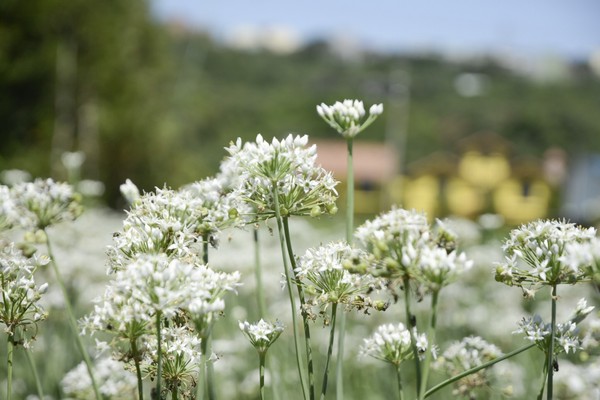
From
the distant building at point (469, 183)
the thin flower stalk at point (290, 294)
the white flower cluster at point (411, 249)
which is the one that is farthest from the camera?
the distant building at point (469, 183)

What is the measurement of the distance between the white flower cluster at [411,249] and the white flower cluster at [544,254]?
28cm

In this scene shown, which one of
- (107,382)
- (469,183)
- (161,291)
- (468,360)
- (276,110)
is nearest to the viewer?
(161,291)

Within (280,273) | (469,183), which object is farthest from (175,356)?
(469,183)

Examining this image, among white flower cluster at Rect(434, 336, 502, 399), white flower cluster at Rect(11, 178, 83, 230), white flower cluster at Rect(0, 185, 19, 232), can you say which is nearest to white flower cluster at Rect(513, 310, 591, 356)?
white flower cluster at Rect(434, 336, 502, 399)

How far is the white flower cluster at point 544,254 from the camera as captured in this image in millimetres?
1612

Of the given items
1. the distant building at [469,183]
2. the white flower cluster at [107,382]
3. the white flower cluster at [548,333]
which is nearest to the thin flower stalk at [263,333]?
the white flower cluster at [548,333]

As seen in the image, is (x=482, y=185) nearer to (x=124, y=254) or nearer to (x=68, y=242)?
(x=68, y=242)

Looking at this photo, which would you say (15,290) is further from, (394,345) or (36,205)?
(394,345)

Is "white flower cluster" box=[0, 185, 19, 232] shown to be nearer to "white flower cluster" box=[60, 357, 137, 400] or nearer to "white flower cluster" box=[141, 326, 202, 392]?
"white flower cluster" box=[141, 326, 202, 392]

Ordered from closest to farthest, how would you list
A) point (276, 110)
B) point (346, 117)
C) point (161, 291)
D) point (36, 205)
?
1. point (161, 291)
2. point (36, 205)
3. point (346, 117)
4. point (276, 110)

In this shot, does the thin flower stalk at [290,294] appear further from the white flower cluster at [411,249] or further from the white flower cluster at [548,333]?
the white flower cluster at [548,333]

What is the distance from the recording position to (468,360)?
2.23m

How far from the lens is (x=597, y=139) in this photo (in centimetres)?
7975

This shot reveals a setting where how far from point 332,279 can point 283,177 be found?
12.4 inches
